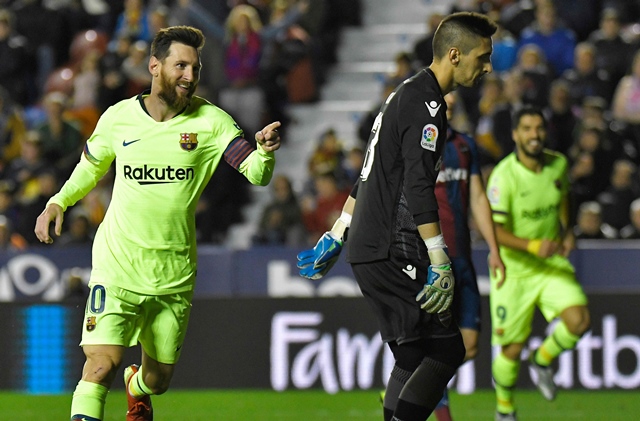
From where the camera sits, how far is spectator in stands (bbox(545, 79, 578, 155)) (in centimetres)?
1430

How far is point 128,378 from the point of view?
7633 millimetres

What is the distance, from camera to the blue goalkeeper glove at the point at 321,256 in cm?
654

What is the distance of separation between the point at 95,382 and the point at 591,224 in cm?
785

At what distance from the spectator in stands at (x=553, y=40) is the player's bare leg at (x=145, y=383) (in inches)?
350

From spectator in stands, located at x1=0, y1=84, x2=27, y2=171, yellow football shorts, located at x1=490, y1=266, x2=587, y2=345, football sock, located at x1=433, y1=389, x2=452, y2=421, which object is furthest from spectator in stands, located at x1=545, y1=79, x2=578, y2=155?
spectator in stands, located at x1=0, y1=84, x2=27, y2=171

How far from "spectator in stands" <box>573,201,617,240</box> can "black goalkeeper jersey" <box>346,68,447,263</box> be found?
7.42 metres

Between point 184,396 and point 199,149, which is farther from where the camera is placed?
point 184,396

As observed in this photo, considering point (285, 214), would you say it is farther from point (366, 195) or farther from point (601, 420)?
point (366, 195)

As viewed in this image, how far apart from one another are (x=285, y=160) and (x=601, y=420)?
790 centimetres

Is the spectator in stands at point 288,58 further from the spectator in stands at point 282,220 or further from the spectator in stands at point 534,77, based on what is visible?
the spectator in stands at point 534,77

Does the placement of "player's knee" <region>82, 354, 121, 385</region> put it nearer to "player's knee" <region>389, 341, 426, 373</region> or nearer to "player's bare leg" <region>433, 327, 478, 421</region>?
"player's knee" <region>389, 341, 426, 373</region>

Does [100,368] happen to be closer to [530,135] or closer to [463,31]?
[463,31]

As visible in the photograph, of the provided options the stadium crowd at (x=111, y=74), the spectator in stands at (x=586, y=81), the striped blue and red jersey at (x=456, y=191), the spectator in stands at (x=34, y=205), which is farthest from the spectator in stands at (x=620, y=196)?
the spectator in stands at (x=34, y=205)

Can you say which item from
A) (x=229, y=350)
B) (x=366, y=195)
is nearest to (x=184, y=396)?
(x=229, y=350)
